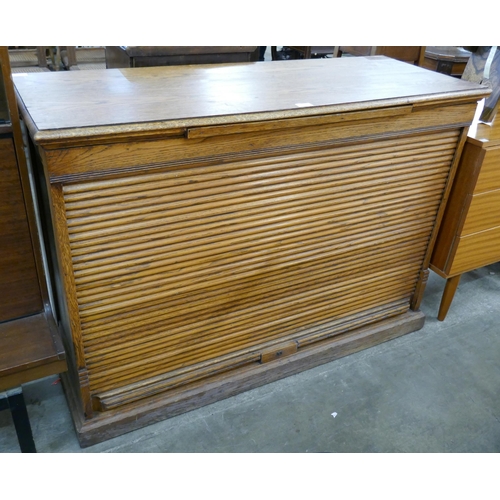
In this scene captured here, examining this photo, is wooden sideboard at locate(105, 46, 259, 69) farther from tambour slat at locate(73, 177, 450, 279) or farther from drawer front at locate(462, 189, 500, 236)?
drawer front at locate(462, 189, 500, 236)

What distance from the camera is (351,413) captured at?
184 centimetres

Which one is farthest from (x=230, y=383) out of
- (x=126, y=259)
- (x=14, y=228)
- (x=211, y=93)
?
(x=211, y=93)

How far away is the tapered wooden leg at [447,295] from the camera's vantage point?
225 centimetres

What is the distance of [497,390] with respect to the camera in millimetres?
1983

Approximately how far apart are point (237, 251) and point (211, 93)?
49 centimetres

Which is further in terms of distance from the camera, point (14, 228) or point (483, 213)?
point (483, 213)

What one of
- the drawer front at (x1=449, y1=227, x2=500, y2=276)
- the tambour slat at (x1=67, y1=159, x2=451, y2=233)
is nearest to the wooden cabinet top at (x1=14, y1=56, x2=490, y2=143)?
the tambour slat at (x1=67, y1=159, x2=451, y2=233)

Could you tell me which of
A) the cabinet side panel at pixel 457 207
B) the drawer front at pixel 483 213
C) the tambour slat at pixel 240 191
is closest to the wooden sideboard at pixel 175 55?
the tambour slat at pixel 240 191

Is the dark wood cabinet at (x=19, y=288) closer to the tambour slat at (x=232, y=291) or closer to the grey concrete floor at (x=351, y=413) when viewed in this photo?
the tambour slat at (x=232, y=291)

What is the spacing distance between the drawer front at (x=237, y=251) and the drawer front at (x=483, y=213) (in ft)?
0.48

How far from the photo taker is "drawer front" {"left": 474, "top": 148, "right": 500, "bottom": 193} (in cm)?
189

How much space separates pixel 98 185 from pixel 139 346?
0.56 meters

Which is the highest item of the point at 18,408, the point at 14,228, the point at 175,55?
the point at 175,55

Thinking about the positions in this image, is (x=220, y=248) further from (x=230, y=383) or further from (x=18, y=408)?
(x=18, y=408)
